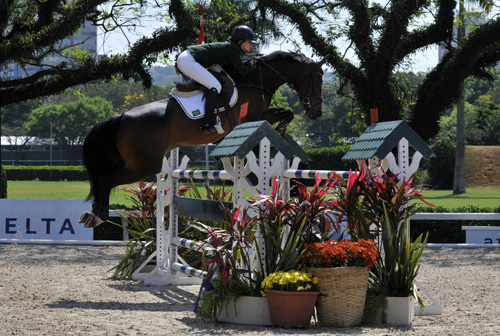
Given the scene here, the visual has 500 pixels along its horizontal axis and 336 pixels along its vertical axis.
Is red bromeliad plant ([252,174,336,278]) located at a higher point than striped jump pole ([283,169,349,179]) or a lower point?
lower

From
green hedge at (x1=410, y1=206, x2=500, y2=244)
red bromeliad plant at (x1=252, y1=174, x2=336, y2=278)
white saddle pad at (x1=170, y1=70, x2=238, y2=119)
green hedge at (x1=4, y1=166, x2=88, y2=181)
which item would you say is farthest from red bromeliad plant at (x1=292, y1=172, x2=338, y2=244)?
green hedge at (x1=4, y1=166, x2=88, y2=181)

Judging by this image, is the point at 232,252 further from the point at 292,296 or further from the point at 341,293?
the point at 341,293

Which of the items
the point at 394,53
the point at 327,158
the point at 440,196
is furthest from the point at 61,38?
the point at 327,158

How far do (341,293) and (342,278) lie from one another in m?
0.11

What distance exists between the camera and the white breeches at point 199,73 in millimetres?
6480

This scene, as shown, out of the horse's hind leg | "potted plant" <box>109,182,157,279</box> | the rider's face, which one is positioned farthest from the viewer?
"potted plant" <box>109,182,157,279</box>

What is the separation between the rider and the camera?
646cm

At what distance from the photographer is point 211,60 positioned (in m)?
6.67

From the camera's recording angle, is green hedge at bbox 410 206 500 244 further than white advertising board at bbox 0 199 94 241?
Yes

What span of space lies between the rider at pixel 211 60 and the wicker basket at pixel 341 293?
2357mm

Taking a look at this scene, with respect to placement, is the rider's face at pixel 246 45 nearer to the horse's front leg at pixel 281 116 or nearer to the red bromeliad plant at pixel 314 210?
the horse's front leg at pixel 281 116

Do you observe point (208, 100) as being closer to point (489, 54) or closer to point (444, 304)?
point (444, 304)

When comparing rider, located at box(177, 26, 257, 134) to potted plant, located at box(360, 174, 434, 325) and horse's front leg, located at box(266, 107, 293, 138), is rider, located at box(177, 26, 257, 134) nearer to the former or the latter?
horse's front leg, located at box(266, 107, 293, 138)

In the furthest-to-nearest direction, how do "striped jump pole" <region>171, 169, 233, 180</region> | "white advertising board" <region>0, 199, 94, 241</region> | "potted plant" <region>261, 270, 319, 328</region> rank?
"white advertising board" <region>0, 199, 94, 241</region> < "striped jump pole" <region>171, 169, 233, 180</region> < "potted plant" <region>261, 270, 319, 328</region>
